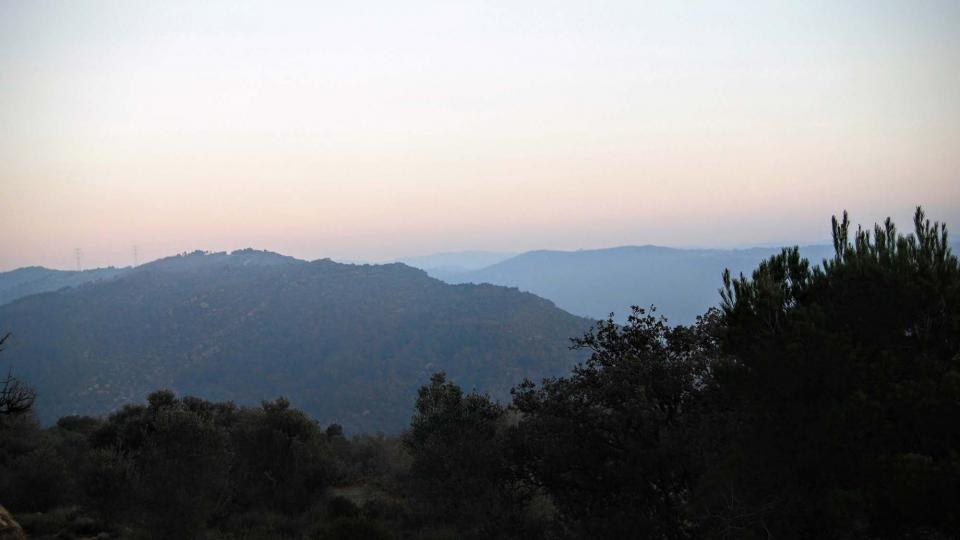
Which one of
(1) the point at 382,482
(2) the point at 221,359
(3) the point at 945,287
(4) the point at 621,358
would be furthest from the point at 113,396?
(3) the point at 945,287

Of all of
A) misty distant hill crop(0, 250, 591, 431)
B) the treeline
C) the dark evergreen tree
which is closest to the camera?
the dark evergreen tree

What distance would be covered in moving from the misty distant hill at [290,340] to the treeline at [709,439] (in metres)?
63.4

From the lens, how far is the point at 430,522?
1605 centimetres

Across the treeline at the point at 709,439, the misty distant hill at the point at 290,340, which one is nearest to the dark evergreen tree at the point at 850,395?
the treeline at the point at 709,439

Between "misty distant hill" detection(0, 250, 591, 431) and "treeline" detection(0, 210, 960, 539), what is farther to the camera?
"misty distant hill" detection(0, 250, 591, 431)

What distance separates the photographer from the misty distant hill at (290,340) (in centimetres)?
8962

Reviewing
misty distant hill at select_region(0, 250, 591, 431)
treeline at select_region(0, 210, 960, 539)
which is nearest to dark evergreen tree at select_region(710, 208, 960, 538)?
treeline at select_region(0, 210, 960, 539)

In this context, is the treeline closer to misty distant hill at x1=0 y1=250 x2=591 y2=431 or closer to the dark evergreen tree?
the dark evergreen tree

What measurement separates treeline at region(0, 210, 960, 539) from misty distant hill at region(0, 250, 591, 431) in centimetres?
6338

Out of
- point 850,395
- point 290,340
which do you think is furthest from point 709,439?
point 290,340

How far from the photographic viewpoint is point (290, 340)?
11538 cm

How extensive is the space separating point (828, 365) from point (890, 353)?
0.85 metres

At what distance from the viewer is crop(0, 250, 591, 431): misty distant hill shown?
294 ft

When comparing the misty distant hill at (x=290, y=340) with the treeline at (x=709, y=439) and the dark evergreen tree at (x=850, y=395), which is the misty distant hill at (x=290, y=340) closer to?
the treeline at (x=709, y=439)
